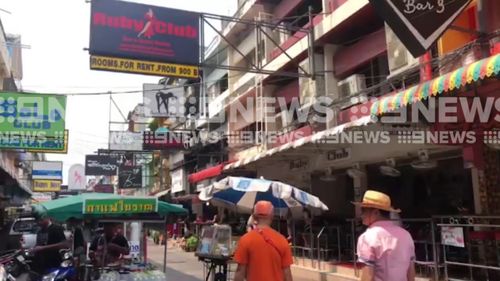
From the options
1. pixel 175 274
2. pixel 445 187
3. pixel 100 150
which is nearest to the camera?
pixel 445 187

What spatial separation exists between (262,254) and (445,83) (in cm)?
381

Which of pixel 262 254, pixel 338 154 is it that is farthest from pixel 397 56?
pixel 262 254

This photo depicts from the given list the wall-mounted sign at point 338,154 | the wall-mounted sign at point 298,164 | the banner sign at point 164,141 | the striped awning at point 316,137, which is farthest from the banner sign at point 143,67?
the banner sign at point 164,141

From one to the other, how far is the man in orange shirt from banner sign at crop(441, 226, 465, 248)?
520cm

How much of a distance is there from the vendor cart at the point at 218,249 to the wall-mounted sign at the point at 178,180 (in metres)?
28.7

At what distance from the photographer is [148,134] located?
30906 mm

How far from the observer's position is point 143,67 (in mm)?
13180

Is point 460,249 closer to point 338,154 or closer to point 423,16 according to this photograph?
point 423,16

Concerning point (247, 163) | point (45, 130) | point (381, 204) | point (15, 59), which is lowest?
point (381, 204)

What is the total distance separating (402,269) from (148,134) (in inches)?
1086

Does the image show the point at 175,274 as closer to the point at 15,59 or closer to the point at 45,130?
the point at 45,130

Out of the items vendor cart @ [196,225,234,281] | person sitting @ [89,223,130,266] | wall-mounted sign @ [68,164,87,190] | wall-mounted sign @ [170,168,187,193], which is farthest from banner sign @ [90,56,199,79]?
wall-mounted sign @ [68,164,87,190]

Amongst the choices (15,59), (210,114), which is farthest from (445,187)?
(15,59)

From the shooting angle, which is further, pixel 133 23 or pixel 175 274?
pixel 175 274
